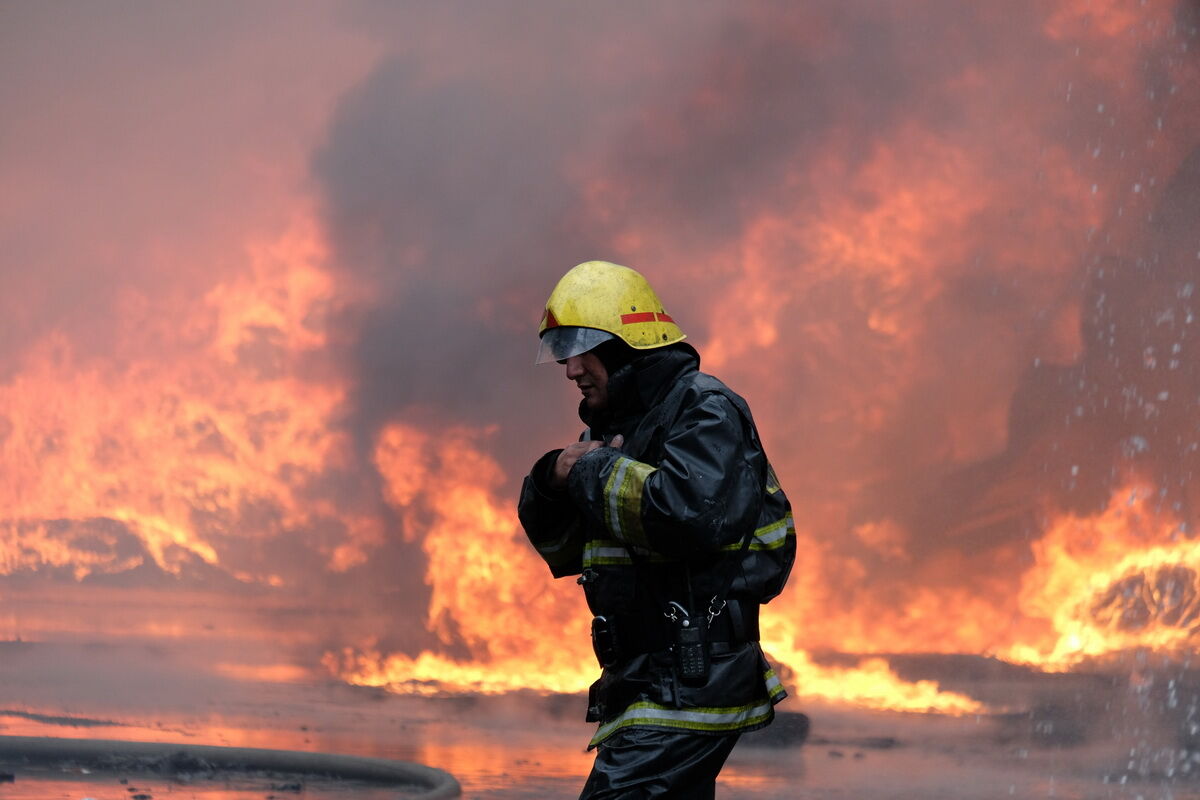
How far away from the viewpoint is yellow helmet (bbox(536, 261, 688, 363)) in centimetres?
410

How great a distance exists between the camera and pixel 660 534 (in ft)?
12.4

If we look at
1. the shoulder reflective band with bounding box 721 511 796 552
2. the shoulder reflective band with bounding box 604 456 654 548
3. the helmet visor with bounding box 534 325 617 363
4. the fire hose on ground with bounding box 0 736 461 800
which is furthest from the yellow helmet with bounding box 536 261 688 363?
the fire hose on ground with bounding box 0 736 461 800

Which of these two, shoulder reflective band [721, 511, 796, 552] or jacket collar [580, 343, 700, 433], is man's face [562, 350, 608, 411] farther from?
shoulder reflective band [721, 511, 796, 552]

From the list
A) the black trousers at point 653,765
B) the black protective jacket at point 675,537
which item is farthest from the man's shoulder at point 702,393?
the black trousers at point 653,765

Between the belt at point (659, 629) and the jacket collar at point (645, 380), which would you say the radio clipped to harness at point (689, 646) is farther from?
the jacket collar at point (645, 380)

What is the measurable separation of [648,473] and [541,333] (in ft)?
2.16

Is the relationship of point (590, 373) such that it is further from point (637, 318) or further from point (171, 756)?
point (171, 756)

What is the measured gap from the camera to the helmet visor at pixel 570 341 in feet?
13.4

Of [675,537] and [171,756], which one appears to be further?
[171,756]

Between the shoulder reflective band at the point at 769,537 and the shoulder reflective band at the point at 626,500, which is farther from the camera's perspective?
the shoulder reflective band at the point at 769,537

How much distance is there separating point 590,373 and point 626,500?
0.50 metres

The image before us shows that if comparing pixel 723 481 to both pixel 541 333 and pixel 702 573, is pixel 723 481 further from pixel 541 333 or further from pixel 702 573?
pixel 541 333

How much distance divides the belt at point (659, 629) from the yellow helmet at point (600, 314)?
78 centimetres

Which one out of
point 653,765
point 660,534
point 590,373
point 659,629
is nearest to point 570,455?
point 590,373
